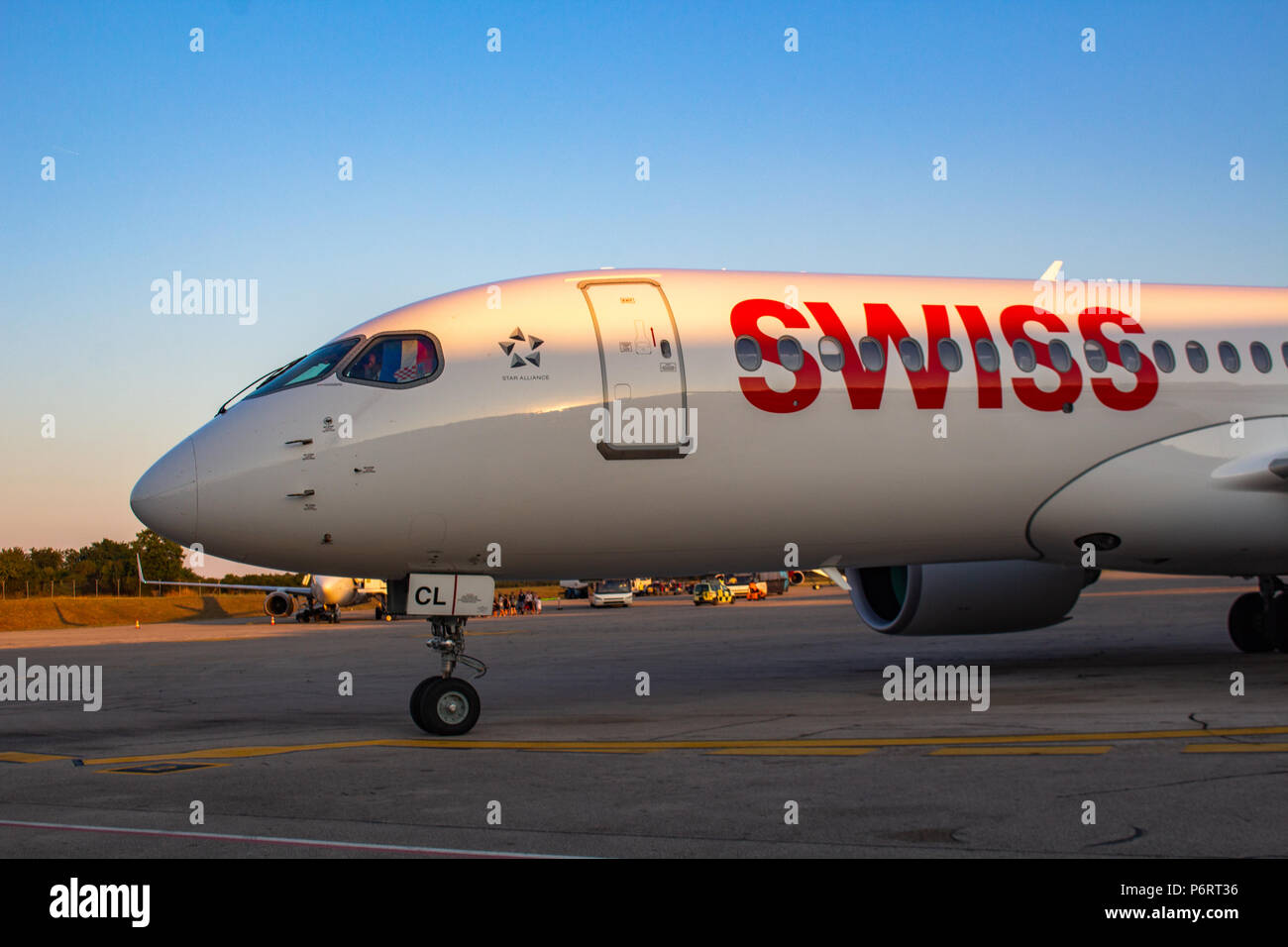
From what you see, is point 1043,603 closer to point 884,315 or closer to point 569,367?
point 884,315

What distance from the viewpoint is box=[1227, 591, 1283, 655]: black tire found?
56.0 feet

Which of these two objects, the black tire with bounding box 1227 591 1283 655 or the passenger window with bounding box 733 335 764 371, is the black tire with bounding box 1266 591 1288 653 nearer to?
the black tire with bounding box 1227 591 1283 655

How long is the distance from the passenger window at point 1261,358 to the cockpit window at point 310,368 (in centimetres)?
988

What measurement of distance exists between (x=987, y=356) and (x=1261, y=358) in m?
3.62

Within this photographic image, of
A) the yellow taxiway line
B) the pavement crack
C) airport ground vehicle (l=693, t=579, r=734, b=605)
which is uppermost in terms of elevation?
the pavement crack

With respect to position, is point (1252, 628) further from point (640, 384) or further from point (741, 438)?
point (640, 384)

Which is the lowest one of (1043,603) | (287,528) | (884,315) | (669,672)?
(669,672)

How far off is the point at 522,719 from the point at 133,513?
A: 13.7 feet

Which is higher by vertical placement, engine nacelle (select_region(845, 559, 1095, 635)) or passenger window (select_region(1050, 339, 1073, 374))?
passenger window (select_region(1050, 339, 1073, 374))

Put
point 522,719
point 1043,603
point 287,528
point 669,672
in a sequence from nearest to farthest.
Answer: point 287,528 < point 522,719 < point 1043,603 < point 669,672

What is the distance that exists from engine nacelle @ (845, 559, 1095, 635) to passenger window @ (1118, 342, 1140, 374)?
291cm

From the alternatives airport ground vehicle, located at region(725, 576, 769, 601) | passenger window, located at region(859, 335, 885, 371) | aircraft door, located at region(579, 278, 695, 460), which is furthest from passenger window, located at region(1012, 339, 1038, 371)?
airport ground vehicle, located at region(725, 576, 769, 601)

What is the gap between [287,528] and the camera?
32.8ft
